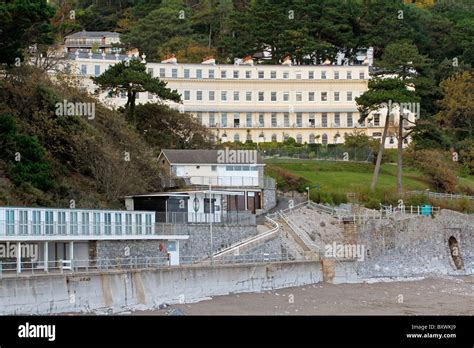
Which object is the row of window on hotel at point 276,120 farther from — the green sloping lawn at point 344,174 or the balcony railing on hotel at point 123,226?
the balcony railing on hotel at point 123,226

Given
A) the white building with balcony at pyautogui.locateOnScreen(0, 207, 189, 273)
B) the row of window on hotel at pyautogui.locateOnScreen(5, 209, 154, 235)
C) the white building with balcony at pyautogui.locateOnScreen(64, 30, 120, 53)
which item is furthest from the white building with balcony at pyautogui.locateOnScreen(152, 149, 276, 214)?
the white building with balcony at pyautogui.locateOnScreen(64, 30, 120, 53)

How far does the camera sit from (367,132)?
118 metres

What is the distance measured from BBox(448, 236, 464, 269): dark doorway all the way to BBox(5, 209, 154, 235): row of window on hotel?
94.4 feet

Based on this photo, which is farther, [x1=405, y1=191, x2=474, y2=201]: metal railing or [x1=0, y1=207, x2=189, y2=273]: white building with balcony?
[x1=405, y1=191, x2=474, y2=201]: metal railing

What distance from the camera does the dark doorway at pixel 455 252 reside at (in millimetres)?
81625

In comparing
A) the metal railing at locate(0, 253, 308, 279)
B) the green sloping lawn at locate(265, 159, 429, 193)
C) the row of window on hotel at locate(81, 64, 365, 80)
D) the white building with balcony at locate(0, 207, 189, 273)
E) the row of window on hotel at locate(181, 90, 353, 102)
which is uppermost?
the row of window on hotel at locate(81, 64, 365, 80)

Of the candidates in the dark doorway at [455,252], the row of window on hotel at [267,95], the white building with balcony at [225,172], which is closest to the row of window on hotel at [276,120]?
the row of window on hotel at [267,95]

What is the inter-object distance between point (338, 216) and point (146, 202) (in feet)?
51.4

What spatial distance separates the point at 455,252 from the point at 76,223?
36.5 metres

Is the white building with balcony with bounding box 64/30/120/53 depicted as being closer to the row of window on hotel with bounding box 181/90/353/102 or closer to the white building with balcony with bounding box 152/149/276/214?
the row of window on hotel with bounding box 181/90/353/102

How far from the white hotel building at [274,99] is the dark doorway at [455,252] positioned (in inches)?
1256

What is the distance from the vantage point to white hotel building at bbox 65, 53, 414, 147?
379ft

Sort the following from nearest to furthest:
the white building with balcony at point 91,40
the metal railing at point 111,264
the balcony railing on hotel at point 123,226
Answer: the metal railing at point 111,264 → the balcony railing on hotel at point 123,226 → the white building with balcony at point 91,40

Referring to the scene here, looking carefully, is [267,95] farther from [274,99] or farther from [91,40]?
[91,40]
